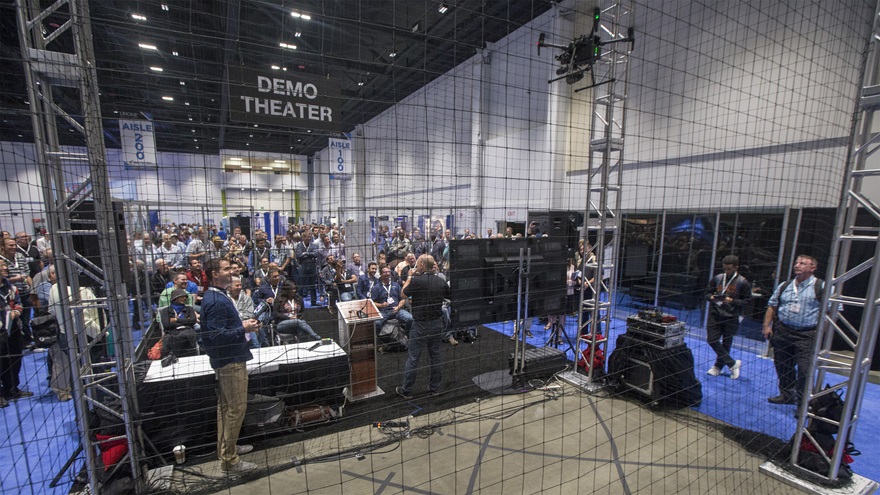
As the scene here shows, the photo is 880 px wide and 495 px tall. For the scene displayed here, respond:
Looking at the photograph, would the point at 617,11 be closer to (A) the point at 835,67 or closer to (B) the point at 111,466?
(A) the point at 835,67

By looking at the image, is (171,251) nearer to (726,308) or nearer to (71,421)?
(71,421)

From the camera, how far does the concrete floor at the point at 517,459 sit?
2.78 metres

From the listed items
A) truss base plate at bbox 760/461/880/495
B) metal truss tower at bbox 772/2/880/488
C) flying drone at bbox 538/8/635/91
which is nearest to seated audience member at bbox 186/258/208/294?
flying drone at bbox 538/8/635/91

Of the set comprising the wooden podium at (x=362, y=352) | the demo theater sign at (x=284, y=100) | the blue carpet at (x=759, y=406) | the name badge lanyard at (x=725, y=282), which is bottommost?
the blue carpet at (x=759, y=406)

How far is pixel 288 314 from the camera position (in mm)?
4492

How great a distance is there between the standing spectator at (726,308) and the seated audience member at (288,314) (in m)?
4.81

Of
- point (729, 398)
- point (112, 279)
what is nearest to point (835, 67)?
point (729, 398)

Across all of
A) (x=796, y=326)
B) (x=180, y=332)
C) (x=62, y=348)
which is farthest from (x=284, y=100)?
(x=796, y=326)

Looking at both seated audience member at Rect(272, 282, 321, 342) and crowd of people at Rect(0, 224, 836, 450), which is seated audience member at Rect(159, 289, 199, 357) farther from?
seated audience member at Rect(272, 282, 321, 342)

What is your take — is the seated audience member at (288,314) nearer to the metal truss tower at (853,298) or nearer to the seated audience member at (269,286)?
the seated audience member at (269,286)

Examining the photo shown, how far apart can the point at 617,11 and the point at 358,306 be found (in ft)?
13.9

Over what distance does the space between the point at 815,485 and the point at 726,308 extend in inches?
82.5

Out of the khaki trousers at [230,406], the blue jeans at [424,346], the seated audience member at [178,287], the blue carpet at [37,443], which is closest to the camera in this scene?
the blue carpet at [37,443]

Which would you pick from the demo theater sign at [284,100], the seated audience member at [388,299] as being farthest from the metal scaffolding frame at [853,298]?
the seated audience member at [388,299]
